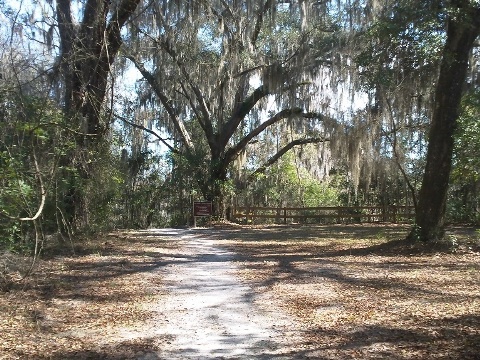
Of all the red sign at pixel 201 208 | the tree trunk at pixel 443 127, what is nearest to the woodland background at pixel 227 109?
the tree trunk at pixel 443 127

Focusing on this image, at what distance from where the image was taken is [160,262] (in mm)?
11164

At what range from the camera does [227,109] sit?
2530 centimetres

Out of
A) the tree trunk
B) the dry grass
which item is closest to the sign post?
the dry grass

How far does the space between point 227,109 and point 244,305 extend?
19082mm

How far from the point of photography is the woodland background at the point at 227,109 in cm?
894

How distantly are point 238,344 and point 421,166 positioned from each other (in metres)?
24.9

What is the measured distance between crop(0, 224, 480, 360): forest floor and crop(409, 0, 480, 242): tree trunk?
64 cm

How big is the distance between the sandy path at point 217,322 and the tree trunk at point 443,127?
5.22 meters

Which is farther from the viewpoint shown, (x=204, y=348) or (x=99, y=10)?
(x=99, y=10)

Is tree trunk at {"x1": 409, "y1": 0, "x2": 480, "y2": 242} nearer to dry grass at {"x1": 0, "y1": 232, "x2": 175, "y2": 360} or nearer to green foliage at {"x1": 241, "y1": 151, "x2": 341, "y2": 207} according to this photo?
dry grass at {"x1": 0, "y1": 232, "x2": 175, "y2": 360}

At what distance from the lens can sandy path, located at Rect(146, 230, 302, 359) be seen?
4.95m

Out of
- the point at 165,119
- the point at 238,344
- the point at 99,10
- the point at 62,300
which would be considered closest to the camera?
the point at 238,344

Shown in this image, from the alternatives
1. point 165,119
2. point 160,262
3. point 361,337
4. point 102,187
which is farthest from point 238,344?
point 165,119

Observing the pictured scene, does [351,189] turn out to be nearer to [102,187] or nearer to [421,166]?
[421,166]
